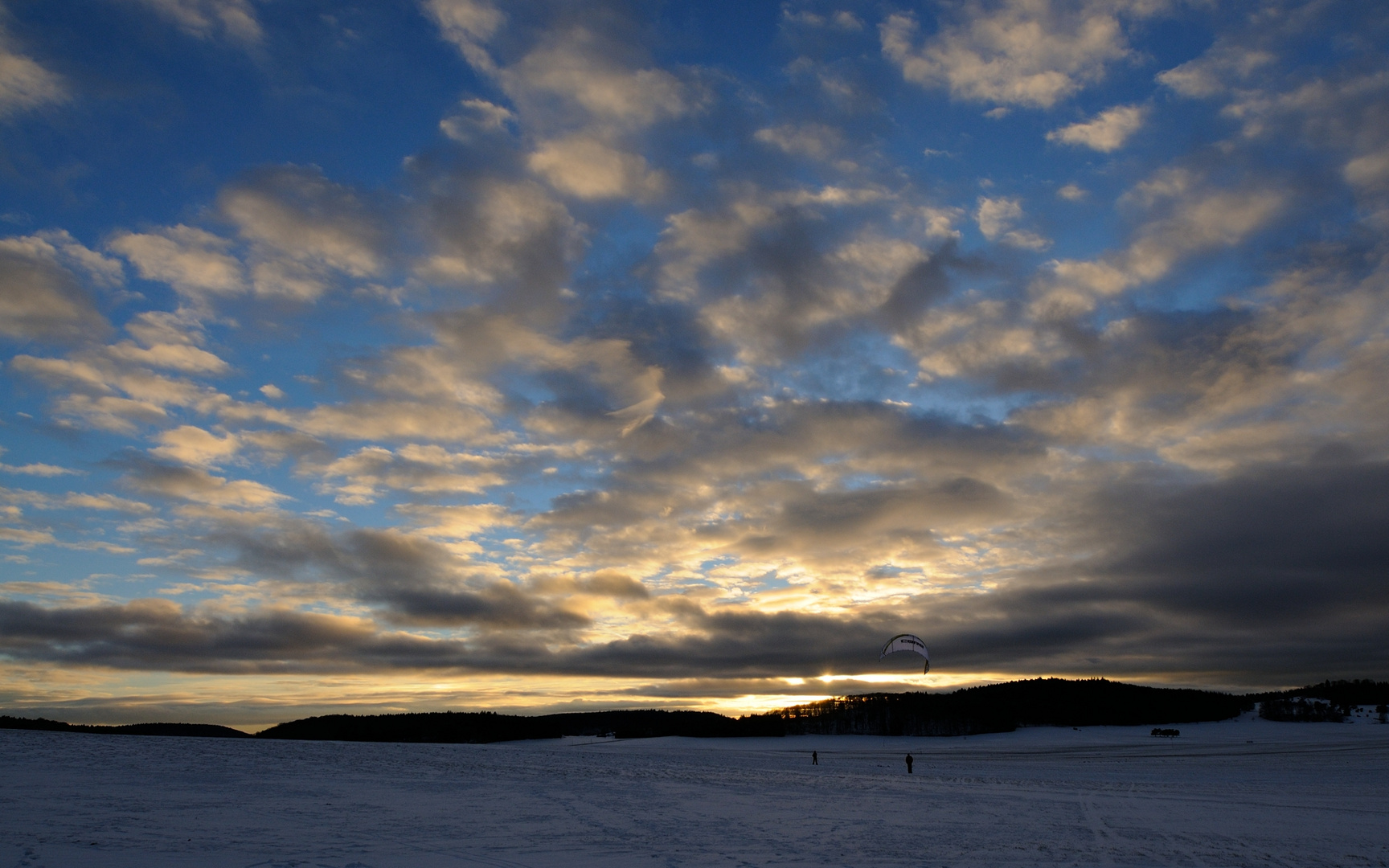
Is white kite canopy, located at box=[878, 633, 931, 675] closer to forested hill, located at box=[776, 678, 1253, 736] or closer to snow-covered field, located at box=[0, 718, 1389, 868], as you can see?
snow-covered field, located at box=[0, 718, 1389, 868]

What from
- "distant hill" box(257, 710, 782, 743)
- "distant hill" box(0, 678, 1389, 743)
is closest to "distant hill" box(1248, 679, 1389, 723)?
"distant hill" box(0, 678, 1389, 743)

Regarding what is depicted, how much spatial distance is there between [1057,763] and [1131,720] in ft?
258

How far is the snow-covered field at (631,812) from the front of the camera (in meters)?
15.4

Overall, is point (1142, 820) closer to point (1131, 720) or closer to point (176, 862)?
point (176, 862)

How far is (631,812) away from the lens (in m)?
24.0

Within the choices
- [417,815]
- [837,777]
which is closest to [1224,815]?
[837,777]

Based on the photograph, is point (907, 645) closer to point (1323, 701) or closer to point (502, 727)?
point (502, 727)

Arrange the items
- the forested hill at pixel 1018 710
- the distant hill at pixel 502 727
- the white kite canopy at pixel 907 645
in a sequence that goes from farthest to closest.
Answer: the forested hill at pixel 1018 710 < the distant hill at pixel 502 727 < the white kite canopy at pixel 907 645

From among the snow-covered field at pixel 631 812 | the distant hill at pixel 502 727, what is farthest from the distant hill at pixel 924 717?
the snow-covered field at pixel 631 812

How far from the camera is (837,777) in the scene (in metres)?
42.2

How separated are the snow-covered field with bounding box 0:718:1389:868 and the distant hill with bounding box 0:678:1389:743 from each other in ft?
246

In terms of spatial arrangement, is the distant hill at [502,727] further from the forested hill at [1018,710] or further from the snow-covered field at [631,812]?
the snow-covered field at [631,812]

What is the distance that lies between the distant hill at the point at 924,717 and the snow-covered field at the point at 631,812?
74.9 metres

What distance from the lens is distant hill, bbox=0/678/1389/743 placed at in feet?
401
